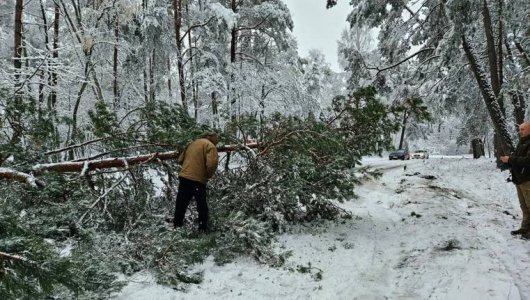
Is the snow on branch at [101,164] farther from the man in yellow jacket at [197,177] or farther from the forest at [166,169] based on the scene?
the man in yellow jacket at [197,177]

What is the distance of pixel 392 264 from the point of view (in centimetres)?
543

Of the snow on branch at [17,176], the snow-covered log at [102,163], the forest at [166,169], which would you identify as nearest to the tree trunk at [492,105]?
the forest at [166,169]

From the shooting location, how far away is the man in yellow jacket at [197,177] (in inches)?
245

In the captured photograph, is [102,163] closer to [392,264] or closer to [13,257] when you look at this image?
[13,257]

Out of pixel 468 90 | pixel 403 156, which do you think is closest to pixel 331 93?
pixel 403 156

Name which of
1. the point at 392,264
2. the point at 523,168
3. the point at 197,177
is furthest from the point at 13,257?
the point at 523,168

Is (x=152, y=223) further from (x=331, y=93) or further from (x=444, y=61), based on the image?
(x=331, y=93)

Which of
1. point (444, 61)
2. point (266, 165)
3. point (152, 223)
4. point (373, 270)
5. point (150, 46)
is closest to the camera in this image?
point (373, 270)

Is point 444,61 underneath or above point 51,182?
above

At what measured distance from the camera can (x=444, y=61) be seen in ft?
34.4

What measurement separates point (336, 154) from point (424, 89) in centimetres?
1225

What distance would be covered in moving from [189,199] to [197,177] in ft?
1.19

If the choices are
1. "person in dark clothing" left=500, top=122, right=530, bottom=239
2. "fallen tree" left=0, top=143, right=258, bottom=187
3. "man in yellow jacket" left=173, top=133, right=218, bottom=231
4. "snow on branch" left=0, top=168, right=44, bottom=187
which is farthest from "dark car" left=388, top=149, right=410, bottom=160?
"snow on branch" left=0, top=168, right=44, bottom=187

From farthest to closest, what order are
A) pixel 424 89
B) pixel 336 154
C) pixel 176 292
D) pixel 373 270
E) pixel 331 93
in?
pixel 331 93
pixel 424 89
pixel 336 154
pixel 373 270
pixel 176 292
